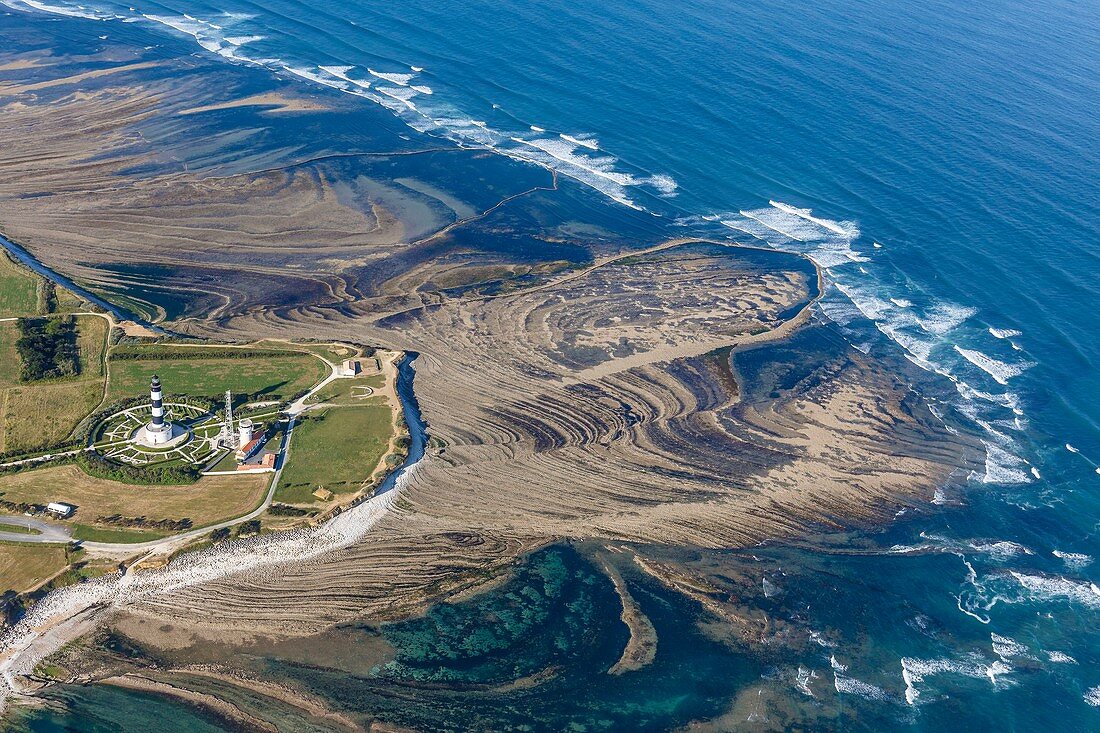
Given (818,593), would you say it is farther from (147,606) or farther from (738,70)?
(738,70)

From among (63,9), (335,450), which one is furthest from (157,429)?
(63,9)

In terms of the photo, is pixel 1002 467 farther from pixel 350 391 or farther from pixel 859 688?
pixel 350 391

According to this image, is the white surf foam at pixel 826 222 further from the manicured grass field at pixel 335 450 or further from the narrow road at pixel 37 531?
the narrow road at pixel 37 531

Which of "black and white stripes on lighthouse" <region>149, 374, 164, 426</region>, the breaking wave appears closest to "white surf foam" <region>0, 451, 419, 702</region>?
"black and white stripes on lighthouse" <region>149, 374, 164, 426</region>

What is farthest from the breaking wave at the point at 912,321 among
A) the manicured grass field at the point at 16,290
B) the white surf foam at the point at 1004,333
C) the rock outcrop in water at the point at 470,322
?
the manicured grass field at the point at 16,290

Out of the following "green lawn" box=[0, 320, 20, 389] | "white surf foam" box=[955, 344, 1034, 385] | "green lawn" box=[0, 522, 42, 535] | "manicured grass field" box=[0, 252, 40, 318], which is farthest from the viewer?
"white surf foam" box=[955, 344, 1034, 385]

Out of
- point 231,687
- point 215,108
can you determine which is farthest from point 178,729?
point 215,108

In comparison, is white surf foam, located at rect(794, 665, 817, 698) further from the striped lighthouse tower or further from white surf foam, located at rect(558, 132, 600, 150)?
white surf foam, located at rect(558, 132, 600, 150)
